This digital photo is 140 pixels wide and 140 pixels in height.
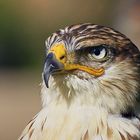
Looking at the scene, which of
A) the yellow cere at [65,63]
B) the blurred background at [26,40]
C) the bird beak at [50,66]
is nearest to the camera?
the bird beak at [50,66]

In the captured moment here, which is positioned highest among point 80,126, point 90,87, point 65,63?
point 65,63

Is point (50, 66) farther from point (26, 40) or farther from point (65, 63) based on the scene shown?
point (26, 40)

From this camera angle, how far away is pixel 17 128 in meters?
11.4

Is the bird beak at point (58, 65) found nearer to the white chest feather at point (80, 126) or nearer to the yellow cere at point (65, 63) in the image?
the yellow cere at point (65, 63)

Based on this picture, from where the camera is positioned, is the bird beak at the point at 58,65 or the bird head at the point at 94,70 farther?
the bird head at the point at 94,70

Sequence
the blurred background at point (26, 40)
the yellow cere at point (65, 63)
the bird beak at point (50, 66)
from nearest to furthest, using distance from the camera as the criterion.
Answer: the bird beak at point (50, 66) → the yellow cere at point (65, 63) → the blurred background at point (26, 40)

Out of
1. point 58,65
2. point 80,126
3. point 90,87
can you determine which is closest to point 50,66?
point 58,65

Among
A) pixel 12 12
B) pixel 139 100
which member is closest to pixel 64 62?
pixel 139 100

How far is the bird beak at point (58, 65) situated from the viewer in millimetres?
4246

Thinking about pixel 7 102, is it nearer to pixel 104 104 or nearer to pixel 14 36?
pixel 14 36

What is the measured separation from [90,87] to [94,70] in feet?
0.29

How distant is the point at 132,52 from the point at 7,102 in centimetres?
904

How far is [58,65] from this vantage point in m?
4.30

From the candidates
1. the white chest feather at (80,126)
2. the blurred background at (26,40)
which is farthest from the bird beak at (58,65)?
the blurred background at (26,40)
